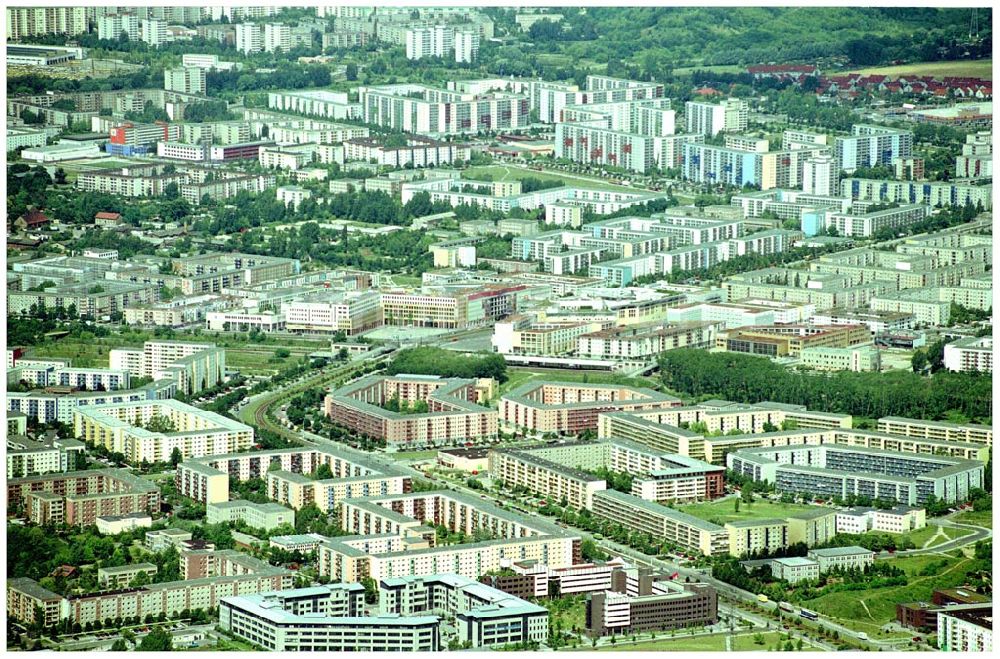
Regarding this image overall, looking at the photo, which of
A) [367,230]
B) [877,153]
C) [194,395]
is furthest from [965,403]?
[877,153]

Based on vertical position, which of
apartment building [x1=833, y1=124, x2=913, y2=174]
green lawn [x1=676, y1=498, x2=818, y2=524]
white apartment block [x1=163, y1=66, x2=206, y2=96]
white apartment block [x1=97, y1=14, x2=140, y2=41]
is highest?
white apartment block [x1=97, y1=14, x2=140, y2=41]

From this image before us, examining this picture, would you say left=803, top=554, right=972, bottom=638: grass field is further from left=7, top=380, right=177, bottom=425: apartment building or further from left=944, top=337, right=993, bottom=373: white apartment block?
left=7, top=380, right=177, bottom=425: apartment building

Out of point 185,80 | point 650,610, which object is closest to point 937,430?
point 650,610

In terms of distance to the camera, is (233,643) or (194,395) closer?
(233,643)

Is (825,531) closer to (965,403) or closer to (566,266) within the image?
(965,403)

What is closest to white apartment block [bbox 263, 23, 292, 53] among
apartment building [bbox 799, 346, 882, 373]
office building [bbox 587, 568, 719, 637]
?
apartment building [bbox 799, 346, 882, 373]

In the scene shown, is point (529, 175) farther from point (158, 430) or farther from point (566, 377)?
point (158, 430)
